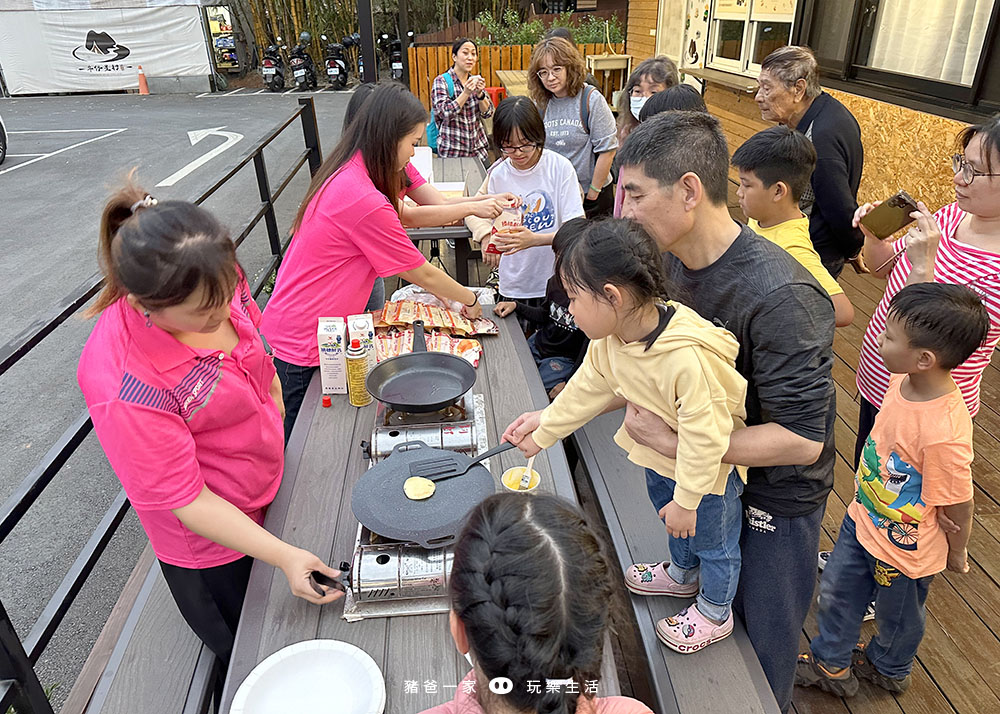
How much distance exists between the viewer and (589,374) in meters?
1.56

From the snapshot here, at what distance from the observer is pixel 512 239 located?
8.82 ft

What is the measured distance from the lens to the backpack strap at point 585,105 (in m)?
→ 4.09

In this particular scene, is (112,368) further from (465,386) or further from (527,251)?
(527,251)

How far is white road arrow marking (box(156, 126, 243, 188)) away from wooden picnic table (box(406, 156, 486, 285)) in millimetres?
5018

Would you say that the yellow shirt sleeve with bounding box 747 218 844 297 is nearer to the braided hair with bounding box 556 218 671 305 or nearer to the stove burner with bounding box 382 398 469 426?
the braided hair with bounding box 556 218 671 305

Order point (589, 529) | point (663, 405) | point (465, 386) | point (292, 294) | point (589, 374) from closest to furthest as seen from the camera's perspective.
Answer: point (589, 529)
point (663, 405)
point (589, 374)
point (465, 386)
point (292, 294)

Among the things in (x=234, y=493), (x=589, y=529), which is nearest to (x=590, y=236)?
A: (x=589, y=529)

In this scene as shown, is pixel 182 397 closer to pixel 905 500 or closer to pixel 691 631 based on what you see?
pixel 691 631

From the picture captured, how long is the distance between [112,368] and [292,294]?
3.54 feet

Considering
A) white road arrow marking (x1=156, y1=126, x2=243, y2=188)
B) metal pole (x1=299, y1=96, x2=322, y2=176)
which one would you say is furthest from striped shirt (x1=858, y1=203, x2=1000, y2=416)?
white road arrow marking (x1=156, y1=126, x2=243, y2=188)

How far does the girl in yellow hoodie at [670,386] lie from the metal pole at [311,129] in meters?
4.36

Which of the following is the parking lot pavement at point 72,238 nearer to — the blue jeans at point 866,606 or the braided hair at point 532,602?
the braided hair at point 532,602

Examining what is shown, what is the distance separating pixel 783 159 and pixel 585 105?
7.47ft

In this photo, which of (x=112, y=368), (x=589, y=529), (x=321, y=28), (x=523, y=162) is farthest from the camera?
(x=321, y=28)
